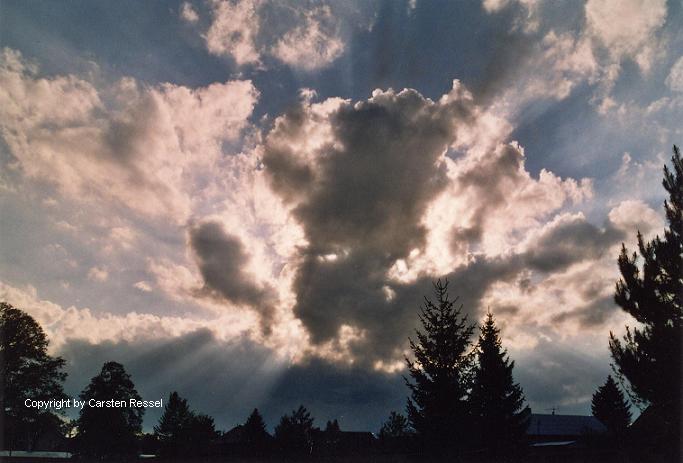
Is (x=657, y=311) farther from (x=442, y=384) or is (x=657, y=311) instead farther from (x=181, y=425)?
(x=181, y=425)

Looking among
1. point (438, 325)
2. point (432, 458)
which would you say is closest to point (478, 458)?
point (432, 458)

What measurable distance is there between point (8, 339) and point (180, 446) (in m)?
16.7

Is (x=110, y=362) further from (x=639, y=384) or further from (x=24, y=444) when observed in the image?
(x=639, y=384)

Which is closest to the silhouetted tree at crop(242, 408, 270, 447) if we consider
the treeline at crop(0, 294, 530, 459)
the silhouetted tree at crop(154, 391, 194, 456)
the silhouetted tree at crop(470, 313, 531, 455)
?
the treeline at crop(0, 294, 530, 459)

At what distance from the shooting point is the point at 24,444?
35.9 m

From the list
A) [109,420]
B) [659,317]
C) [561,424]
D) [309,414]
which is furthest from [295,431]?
[561,424]

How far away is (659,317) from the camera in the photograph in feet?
66.9

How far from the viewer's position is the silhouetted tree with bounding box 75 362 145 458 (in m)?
44.7

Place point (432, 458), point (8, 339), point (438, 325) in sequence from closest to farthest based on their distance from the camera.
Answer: point (432, 458)
point (438, 325)
point (8, 339)

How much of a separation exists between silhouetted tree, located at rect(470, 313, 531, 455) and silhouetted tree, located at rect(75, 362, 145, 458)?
3677cm

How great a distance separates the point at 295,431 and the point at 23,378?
24.5m

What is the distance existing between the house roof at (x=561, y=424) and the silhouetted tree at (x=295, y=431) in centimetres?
3176

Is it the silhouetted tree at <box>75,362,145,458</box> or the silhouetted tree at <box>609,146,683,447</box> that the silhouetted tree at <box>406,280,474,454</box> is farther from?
the silhouetted tree at <box>75,362,145,458</box>

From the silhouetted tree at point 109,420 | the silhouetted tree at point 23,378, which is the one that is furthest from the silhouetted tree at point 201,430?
the silhouetted tree at point 23,378
